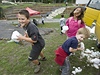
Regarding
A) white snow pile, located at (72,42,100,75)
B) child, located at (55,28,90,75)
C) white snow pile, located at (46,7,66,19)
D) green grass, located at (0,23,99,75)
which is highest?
child, located at (55,28,90,75)

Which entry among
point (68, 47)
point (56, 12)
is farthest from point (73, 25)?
point (56, 12)

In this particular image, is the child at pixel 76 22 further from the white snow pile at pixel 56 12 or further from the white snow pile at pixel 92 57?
the white snow pile at pixel 56 12

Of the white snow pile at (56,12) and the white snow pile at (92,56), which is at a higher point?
the white snow pile at (92,56)

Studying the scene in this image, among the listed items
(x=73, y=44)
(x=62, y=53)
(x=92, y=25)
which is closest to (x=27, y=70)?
(x=62, y=53)

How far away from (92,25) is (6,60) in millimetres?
2339

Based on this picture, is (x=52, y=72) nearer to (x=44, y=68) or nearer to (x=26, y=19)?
(x=44, y=68)

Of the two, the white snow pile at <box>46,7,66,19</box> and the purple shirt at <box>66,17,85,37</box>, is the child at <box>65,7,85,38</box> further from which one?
the white snow pile at <box>46,7,66,19</box>

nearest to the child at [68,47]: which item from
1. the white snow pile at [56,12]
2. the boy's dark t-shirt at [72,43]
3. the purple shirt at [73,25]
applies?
the boy's dark t-shirt at [72,43]

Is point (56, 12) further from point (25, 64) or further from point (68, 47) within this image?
point (68, 47)

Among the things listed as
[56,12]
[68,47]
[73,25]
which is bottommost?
[56,12]

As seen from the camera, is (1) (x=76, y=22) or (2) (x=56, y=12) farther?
(2) (x=56, y=12)

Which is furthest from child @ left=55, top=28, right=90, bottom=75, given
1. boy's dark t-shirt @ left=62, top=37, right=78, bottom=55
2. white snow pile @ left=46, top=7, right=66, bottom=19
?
white snow pile @ left=46, top=7, right=66, bottom=19

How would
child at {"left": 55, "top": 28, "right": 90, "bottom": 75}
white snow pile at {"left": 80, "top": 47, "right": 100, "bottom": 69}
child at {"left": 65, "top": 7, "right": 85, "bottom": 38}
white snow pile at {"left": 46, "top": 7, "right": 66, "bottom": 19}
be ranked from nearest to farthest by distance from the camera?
child at {"left": 55, "top": 28, "right": 90, "bottom": 75}
child at {"left": 65, "top": 7, "right": 85, "bottom": 38}
white snow pile at {"left": 80, "top": 47, "right": 100, "bottom": 69}
white snow pile at {"left": 46, "top": 7, "right": 66, "bottom": 19}

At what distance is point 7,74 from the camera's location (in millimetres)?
3799
